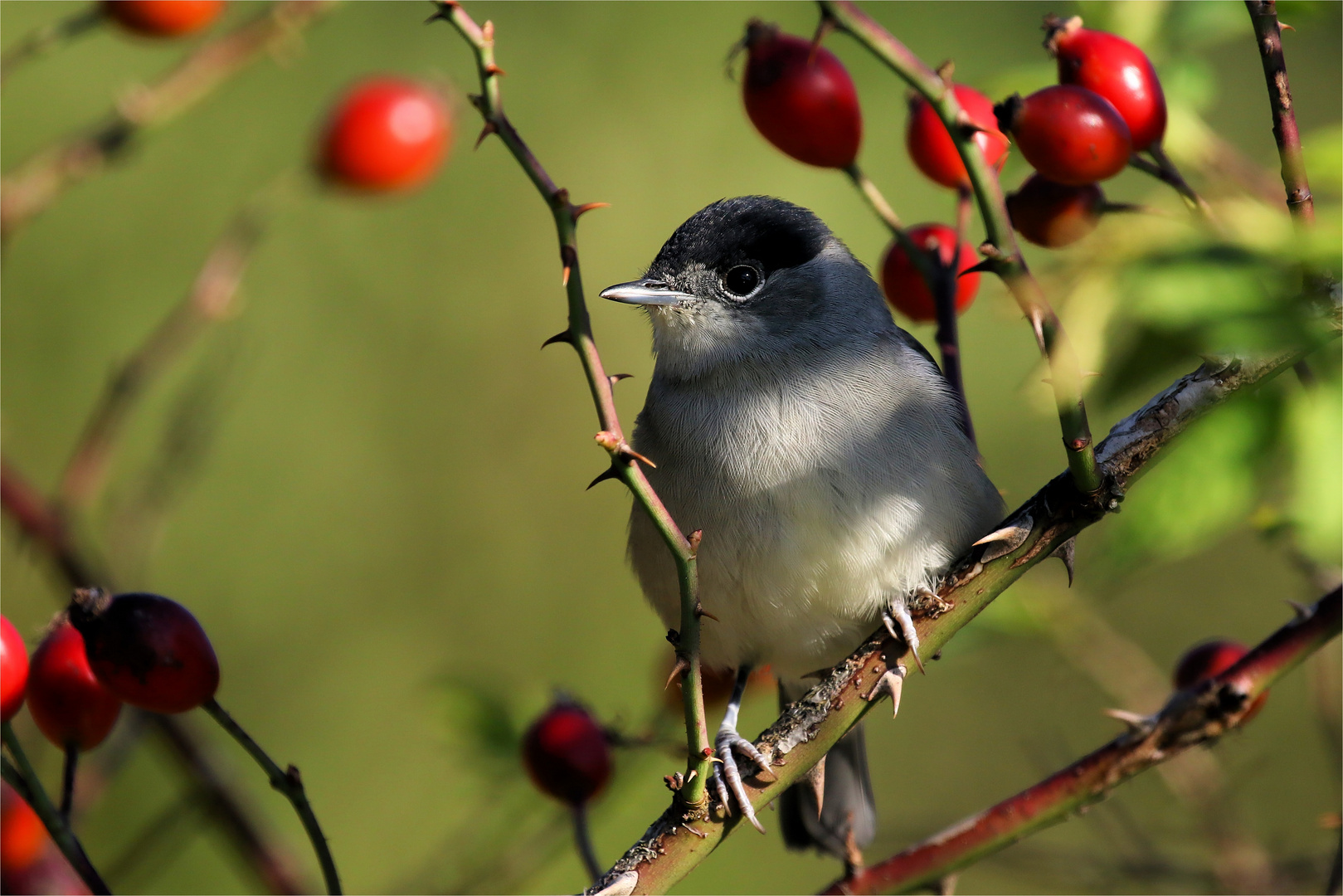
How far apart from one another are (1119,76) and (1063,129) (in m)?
0.30

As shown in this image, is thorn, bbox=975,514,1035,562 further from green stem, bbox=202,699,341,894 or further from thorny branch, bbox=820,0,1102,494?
green stem, bbox=202,699,341,894

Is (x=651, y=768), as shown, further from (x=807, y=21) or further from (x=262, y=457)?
(x=807, y=21)

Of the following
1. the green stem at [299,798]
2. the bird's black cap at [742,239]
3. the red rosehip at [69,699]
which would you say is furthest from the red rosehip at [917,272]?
the red rosehip at [69,699]

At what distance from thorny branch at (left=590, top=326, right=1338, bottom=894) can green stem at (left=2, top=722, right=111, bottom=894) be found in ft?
2.51

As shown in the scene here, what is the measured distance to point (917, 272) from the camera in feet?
8.47

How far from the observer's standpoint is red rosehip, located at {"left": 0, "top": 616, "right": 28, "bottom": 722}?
187 centimetres

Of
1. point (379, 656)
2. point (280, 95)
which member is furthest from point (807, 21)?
Answer: point (379, 656)

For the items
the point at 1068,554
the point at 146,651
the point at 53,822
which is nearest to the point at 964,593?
the point at 1068,554

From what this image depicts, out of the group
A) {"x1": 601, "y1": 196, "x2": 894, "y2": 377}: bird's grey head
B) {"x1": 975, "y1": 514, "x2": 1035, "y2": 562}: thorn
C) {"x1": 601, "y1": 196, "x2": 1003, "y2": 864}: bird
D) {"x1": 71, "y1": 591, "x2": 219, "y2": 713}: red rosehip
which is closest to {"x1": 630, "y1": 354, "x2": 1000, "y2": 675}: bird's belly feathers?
{"x1": 601, "y1": 196, "x2": 1003, "y2": 864}: bird

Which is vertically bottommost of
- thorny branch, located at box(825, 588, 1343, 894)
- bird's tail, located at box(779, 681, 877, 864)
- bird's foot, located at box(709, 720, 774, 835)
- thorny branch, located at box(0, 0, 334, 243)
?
bird's tail, located at box(779, 681, 877, 864)

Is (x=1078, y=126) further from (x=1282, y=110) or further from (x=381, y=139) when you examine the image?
(x=381, y=139)

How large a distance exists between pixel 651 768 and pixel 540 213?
13.3ft

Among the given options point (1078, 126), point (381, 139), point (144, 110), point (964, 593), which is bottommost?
point (964, 593)

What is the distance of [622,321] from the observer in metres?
6.21
